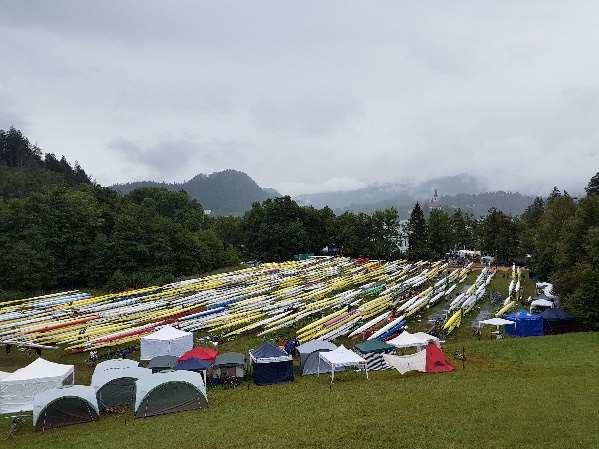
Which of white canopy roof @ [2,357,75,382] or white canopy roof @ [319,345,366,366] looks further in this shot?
white canopy roof @ [319,345,366,366]

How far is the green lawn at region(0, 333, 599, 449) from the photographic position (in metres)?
13.0

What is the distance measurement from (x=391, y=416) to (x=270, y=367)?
333 inches

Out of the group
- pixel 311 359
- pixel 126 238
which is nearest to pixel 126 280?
pixel 126 238

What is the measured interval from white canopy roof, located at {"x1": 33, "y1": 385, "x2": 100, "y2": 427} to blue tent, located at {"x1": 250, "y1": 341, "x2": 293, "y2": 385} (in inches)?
267

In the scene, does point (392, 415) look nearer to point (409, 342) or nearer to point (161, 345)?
point (409, 342)

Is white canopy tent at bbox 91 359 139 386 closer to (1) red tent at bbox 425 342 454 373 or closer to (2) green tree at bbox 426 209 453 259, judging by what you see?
(1) red tent at bbox 425 342 454 373

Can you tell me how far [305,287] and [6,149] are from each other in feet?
310

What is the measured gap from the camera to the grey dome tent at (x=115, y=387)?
63.8 feet

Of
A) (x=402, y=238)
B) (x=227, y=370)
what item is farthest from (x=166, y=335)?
(x=402, y=238)

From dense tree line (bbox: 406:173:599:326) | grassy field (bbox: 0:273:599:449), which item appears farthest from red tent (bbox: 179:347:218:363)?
dense tree line (bbox: 406:173:599:326)

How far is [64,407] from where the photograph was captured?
58.4 ft

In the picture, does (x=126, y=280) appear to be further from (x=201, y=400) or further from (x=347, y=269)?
(x=201, y=400)

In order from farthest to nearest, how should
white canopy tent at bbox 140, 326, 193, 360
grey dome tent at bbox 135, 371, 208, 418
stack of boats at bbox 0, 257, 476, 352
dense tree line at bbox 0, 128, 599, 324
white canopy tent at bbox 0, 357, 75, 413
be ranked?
1. dense tree line at bbox 0, 128, 599, 324
2. stack of boats at bbox 0, 257, 476, 352
3. white canopy tent at bbox 140, 326, 193, 360
4. white canopy tent at bbox 0, 357, 75, 413
5. grey dome tent at bbox 135, 371, 208, 418

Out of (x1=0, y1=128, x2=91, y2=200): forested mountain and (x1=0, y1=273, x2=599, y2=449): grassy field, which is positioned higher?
(x1=0, y1=128, x2=91, y2=200): forested mountain
